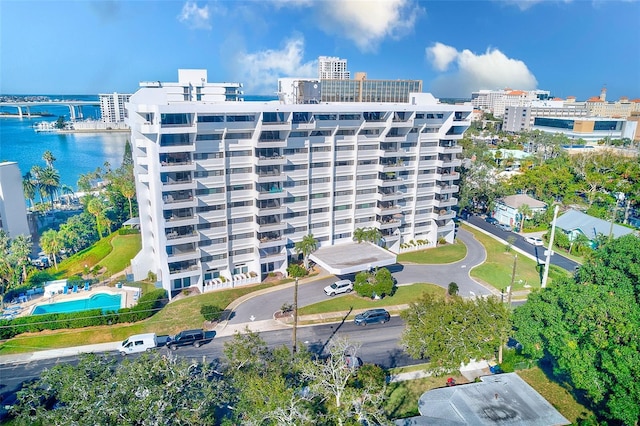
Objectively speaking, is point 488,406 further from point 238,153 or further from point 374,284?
point 238,153

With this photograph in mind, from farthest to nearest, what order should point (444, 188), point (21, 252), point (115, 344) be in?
point (444, 188) < point (21, 252) < point (115, 344)

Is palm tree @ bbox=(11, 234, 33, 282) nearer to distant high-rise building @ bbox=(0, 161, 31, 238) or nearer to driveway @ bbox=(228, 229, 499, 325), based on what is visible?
distant high-rise building @ bbox=(0, 161, 31, 238)

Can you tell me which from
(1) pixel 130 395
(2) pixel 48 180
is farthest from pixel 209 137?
(2) pixel 48 180

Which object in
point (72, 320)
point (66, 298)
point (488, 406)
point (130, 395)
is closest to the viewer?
point (130, 395)

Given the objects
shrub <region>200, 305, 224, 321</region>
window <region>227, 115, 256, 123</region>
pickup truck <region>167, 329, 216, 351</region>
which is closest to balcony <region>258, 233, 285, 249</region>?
shrub <region>200, 305, 224, 321</region>

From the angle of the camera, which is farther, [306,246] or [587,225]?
[587,225]
